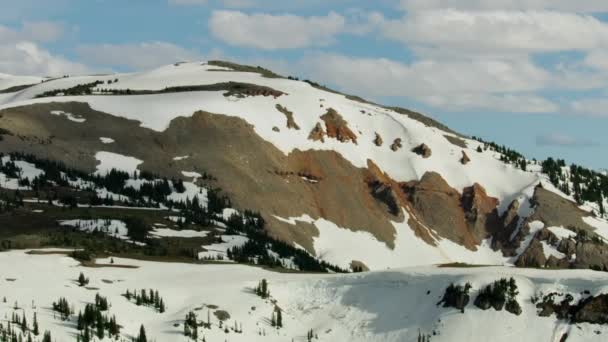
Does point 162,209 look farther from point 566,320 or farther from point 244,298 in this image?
point 566,320

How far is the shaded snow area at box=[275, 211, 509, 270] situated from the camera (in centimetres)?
16112

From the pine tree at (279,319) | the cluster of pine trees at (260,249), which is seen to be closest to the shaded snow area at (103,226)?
the cluster of pine trees at (260,249)

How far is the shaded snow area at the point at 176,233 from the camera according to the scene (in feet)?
400

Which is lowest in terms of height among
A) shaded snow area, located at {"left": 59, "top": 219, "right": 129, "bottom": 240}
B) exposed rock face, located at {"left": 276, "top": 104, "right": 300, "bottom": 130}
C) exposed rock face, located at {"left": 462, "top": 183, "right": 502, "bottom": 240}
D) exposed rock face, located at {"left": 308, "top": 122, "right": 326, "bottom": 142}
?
shaded snow area, located at {"left": 59, "top": 219, "right": 129, "bottom": 240}

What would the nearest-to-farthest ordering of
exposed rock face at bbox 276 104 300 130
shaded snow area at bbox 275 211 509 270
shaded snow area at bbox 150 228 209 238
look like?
shaded snow area at bbox 150 228 209 238, shaded snow area at bbox 275 211 509 270, exposed rock face at bbox 276 104 300 130

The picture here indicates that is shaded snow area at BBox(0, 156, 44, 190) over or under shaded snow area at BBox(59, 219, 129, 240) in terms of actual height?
over

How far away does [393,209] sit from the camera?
185 metres

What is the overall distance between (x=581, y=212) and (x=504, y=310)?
127 m

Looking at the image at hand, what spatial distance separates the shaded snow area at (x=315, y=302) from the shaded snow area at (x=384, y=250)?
75727 mm

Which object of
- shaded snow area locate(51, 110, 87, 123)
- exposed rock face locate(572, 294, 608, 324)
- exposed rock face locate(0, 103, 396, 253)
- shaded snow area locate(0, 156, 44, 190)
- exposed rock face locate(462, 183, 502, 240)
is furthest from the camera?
exposed rock face locate(462, 183, 502, 240)

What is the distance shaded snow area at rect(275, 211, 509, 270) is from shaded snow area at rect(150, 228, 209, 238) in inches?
1280

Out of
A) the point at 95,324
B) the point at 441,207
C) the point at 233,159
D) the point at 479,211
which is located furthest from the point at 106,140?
the point at 95,324

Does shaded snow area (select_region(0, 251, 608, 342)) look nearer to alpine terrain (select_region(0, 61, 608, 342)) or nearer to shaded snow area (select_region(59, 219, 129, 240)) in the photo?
alpine terrain (select_region(0, 61, 608, 342))

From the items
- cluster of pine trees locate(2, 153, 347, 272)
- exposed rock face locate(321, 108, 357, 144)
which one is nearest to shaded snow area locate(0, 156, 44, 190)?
cluster of pine trees locate(2, 153, 347, 272)
